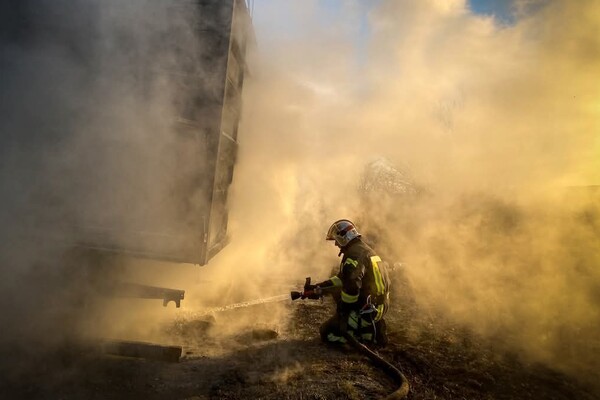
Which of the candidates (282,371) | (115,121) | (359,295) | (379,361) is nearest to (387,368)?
(379,361)

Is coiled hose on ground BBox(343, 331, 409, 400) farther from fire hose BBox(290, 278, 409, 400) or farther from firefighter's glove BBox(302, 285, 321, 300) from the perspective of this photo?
firefighter's glove BBox(302, 285, 321, 300)

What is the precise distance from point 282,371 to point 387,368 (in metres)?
1.07

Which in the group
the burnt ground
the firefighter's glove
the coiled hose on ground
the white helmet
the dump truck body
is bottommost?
the burnt ground

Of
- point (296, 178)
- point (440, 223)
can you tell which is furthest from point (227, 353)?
point (440, 223)

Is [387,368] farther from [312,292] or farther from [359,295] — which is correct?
[312,292]

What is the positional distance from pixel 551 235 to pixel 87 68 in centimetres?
1221

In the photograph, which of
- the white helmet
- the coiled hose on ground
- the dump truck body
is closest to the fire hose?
the coiled hose on ground

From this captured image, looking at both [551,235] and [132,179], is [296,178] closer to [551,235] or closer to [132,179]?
[132,179]

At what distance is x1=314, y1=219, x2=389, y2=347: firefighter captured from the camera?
393 centimetres

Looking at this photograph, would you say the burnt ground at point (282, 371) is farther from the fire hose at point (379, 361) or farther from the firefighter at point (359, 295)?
the firefighter at point (359, 295)

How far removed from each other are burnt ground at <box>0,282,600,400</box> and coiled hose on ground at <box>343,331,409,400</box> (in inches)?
3.0

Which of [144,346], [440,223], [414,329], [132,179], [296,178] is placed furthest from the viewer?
[440,223]

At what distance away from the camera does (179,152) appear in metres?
3.55

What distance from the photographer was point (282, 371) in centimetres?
335
